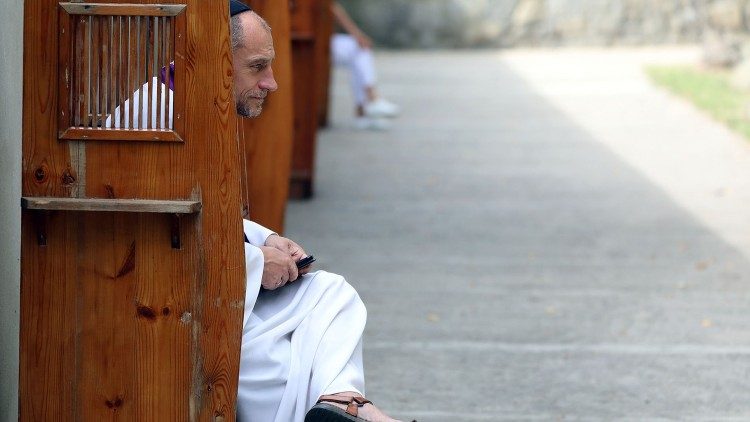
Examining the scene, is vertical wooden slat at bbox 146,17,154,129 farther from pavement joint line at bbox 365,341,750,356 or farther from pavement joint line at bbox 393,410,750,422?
pavement joint line at bbox 365,341,750,356

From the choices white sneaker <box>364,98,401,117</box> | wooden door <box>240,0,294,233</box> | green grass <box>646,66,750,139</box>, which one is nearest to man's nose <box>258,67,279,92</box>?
wooden door <box>240,0,294,233</box>

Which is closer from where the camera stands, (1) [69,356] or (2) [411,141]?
(1) [69,356]

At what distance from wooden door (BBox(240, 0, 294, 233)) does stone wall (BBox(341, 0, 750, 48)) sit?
54.2 feet

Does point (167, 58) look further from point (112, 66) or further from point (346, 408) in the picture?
point (346, 408)

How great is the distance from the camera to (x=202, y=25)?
3.25m

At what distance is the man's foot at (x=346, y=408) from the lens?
3.35m

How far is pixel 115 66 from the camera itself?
3.28m

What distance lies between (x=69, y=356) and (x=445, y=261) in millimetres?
4523

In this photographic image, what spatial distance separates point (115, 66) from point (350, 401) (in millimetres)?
966

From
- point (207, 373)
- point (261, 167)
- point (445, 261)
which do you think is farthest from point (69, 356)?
point (445, 261)

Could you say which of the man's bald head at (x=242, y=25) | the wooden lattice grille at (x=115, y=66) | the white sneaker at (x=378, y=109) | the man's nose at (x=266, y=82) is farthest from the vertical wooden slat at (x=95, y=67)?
the white sneaker at (x=378, y=109)

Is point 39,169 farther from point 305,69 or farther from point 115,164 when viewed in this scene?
point 305,69

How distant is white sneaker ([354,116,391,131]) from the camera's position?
13867 mm

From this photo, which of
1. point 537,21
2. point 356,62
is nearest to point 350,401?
point 356,62
